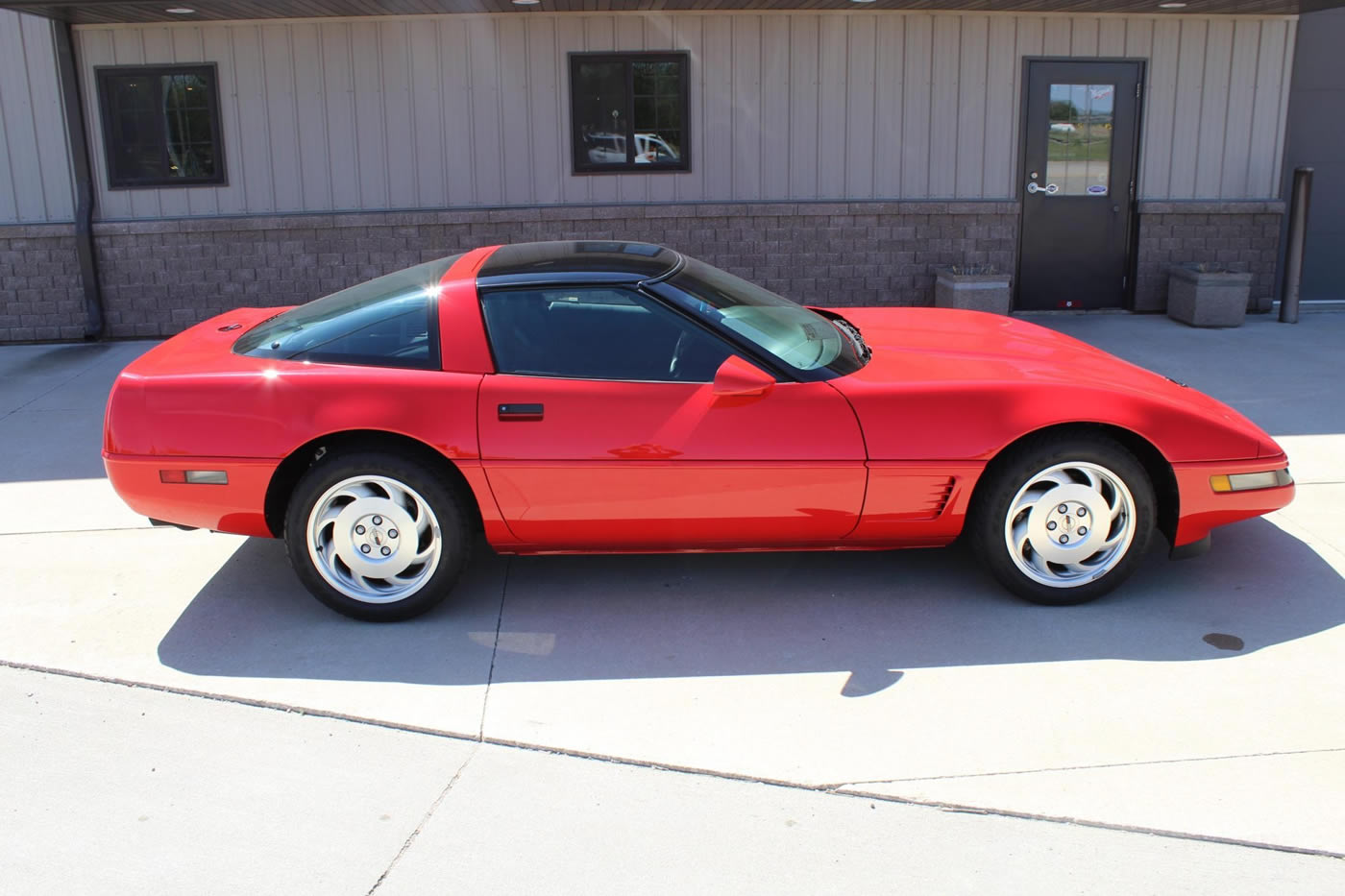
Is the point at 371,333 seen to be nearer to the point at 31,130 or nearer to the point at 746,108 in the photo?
the point at 746,108

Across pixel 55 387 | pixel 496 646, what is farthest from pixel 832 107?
pixel 496 646

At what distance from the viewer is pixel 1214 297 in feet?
32.9

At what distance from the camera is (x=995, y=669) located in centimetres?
405

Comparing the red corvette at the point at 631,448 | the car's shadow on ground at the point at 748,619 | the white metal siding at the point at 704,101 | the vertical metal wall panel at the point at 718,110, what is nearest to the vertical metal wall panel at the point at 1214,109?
the white metal siding at the point at 704,101

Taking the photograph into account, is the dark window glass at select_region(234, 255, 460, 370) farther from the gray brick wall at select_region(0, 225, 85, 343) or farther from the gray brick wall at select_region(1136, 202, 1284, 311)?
the gray brick wall at select_region(1136, 202, 1284, 311)

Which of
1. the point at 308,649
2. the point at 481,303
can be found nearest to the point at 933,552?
the point at 481,303

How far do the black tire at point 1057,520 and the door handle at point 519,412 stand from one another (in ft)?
5.43

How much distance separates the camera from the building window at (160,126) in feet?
32.9

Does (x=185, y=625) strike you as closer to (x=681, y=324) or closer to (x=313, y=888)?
(x=313, y=888)

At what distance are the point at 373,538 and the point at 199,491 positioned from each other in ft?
2.19

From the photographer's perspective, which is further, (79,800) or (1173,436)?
(1173,436)

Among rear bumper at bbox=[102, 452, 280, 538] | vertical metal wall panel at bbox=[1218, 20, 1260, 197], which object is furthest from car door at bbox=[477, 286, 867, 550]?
vertical metal wall panel at bbox=[1218, 20, 1260, 197]

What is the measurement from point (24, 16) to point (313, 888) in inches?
368

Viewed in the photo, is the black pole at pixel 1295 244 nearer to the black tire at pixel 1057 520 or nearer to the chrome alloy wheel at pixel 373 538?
the black tire at pixel 1057 520
